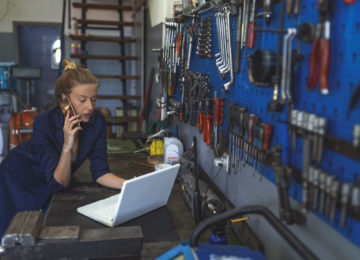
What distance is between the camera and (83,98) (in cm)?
186

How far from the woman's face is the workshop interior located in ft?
1.38

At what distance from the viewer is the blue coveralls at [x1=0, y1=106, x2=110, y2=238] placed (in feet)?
6.08

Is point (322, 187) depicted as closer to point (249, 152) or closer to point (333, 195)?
point (333, 195)

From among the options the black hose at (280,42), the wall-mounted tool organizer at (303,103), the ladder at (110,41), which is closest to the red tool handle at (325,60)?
the wall-mounted tool organizer at (303,103)

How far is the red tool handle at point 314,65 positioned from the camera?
92 centimetres

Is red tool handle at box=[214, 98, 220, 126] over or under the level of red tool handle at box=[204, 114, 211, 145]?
over

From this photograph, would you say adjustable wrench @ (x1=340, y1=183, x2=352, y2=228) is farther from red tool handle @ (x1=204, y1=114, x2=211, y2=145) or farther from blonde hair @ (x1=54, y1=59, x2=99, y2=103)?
blonde hair @ (x1=54, y1=59, x2=99, y2=103)

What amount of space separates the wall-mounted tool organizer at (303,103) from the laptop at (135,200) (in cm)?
35

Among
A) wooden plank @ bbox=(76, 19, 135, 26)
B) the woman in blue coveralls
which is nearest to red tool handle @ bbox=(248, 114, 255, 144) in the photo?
the woman in blue coveralls

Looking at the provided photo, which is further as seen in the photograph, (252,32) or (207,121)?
(207,121)

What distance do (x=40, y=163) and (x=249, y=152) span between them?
120cm

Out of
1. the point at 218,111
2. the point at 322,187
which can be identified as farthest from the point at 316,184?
the point at 218,111

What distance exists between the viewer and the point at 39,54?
6.44 m

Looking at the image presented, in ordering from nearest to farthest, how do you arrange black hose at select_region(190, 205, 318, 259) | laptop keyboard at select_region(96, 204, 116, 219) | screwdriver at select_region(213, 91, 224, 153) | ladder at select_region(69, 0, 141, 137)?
black hose at select_region(190, 205, 318, 259) < laptop keyboard at select_region(96, 204, 116, 219) < screwdriver at select_region(213, 91, 224, 153) < ladder at select_region(69, 0, 141, 137)
